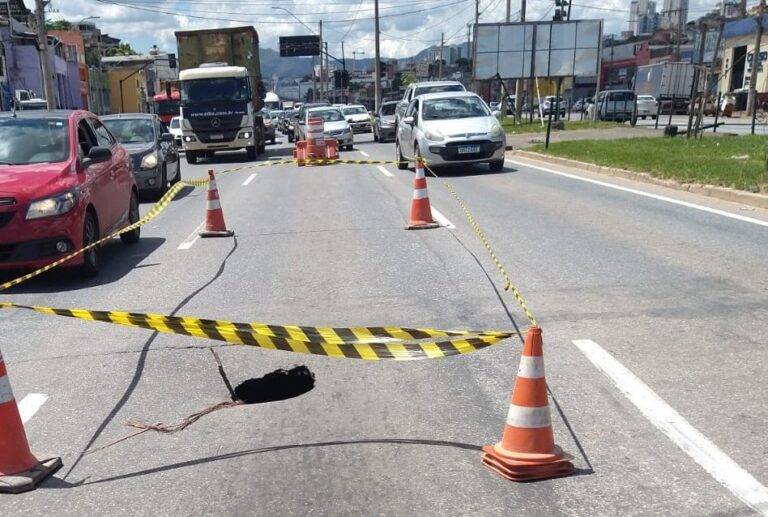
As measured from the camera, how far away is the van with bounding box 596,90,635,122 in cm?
4212

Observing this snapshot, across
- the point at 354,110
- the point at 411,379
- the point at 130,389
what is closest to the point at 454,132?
the point at 411,379

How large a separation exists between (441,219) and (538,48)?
3240 centimetres

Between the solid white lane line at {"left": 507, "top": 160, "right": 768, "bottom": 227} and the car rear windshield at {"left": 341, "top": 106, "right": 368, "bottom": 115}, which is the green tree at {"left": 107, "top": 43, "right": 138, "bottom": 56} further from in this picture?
the solid white lane line at {"left": 507, "top": 160, "right": 768, "bottom": 227}

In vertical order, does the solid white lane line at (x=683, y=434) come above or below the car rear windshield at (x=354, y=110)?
above

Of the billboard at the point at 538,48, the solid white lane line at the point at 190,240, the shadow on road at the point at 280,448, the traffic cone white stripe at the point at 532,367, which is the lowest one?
the solid white lane line at the point at 190,240

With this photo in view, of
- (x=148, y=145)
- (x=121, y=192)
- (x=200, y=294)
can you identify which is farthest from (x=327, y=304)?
(x=148, y=145)

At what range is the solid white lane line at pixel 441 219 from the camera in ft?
34.0

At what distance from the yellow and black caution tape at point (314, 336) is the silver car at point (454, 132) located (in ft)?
42.5

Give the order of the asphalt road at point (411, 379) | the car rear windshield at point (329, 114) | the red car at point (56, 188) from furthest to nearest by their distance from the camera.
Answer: the car rear windshield at point (329, 114) < the red car at point (56, 188) < the asphalt road at point (411, 379)

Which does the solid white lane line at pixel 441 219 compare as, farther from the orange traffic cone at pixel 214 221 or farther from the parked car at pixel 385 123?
the parked car at pixel 385 123

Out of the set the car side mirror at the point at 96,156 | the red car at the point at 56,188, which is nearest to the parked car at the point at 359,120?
the red car at the point at 56,188

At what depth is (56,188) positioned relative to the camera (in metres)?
7.43

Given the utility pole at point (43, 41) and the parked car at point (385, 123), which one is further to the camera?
the parked car at point (385, 123)

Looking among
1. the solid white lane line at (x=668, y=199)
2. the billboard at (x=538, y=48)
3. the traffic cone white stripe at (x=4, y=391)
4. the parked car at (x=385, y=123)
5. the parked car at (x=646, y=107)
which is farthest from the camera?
the parked car at (x=646, y=107)
